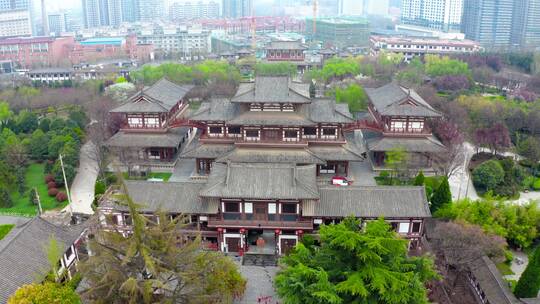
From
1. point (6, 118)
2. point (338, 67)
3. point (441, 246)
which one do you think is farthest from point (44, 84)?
point (441, 246)

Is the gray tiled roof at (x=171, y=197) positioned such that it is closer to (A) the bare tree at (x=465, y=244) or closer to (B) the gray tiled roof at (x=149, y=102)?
(B) the gray tiled roof at (x=149, y=102)

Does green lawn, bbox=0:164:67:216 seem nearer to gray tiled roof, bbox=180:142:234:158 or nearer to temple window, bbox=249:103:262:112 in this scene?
gray tiled roof, bbox=180:142:234:158

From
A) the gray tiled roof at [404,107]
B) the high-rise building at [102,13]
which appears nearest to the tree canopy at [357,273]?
the gray tiled roof at [404,107]

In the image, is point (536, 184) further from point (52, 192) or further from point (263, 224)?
point (52, 192)

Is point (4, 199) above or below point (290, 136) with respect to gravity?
below

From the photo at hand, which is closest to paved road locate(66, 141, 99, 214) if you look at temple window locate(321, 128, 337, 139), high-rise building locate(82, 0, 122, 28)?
temple window locate(321, 128, 337, 139)

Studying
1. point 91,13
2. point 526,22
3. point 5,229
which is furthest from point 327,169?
point 91,13
